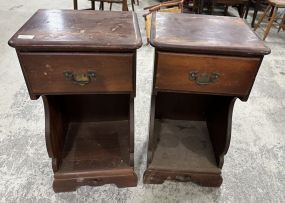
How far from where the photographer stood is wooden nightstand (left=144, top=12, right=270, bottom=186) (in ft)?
2.68

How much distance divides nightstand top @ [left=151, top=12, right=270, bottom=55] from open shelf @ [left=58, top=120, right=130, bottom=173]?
63cm

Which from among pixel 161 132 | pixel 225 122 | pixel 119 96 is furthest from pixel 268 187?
pixel 119 96

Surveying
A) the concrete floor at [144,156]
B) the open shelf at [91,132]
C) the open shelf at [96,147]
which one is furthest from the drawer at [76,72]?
the concrete floor at [144,156]

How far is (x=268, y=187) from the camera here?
1241mm

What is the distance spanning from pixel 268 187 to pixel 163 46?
96cm

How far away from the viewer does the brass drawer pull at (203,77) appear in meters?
0.85

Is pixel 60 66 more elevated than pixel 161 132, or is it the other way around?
pixel 60 66

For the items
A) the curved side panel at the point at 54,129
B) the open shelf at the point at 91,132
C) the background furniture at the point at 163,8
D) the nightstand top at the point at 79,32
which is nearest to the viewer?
the nightstand top at the point at 79,32

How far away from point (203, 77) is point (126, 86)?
275 millimetres

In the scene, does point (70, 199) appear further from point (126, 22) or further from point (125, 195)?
point (126, 22)

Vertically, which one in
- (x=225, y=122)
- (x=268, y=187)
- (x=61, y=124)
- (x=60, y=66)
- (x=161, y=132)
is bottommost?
(x=268, y=187)

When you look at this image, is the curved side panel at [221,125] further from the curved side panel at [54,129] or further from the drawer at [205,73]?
the curved side panel at [54,129]

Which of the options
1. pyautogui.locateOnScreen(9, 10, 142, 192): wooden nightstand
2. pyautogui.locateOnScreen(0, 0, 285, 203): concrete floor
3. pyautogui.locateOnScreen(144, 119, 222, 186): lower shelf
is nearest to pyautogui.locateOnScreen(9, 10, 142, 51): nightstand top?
pyautogui.locateOnScreen(9, 10, 142, 192): wooden nightstand

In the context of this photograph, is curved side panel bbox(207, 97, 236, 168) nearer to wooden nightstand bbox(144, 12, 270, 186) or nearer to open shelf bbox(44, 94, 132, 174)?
wooden nightstand bbox(144, 12, 270, 186)
